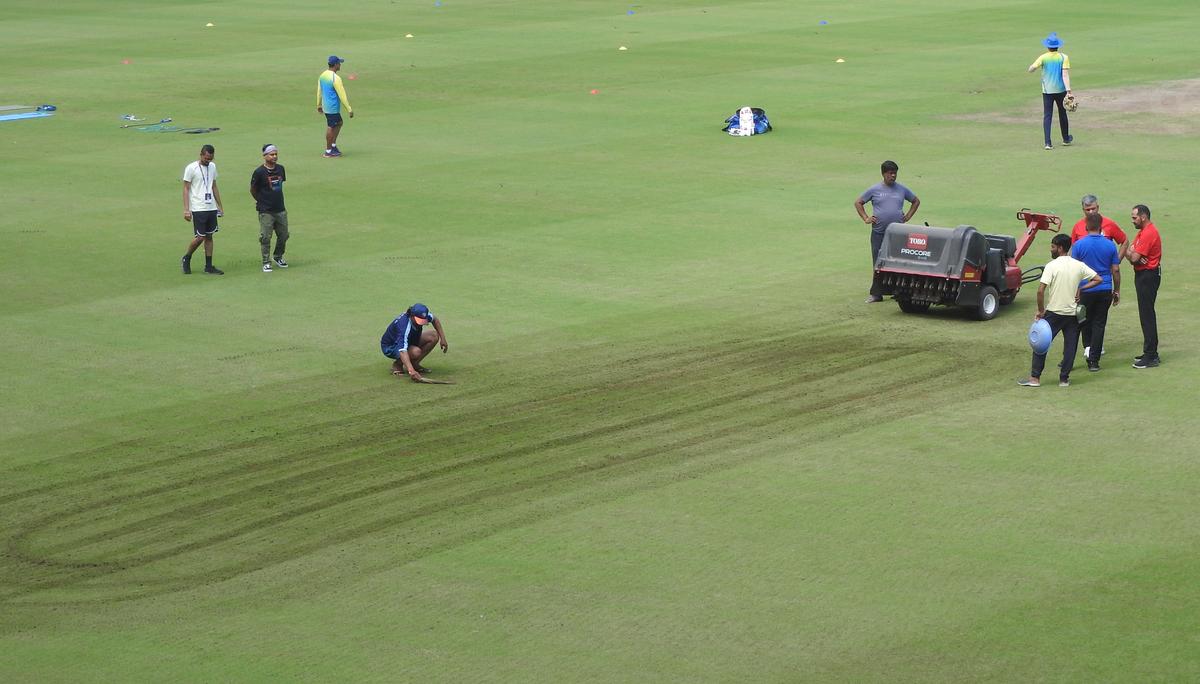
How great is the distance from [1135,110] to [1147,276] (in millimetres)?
18885

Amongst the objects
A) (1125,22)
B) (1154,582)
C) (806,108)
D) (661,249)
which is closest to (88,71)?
(806,108)

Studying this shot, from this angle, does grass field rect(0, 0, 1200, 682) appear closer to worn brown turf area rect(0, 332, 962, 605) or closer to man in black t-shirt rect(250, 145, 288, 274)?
worn brown turf area rect(0, 332, 962, 605)

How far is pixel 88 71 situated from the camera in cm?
4638

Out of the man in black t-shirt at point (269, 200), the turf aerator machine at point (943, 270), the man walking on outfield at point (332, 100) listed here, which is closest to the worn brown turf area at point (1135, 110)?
the man walking on outfield at point (332, 100)

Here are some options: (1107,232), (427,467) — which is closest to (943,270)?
(1107,232)

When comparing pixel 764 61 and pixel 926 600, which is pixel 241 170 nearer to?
pixel 764 61

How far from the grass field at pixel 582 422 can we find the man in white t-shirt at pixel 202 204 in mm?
742

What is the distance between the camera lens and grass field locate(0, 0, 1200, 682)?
11.8m

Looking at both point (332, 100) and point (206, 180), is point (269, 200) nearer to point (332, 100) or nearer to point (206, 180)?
point (206, 180)

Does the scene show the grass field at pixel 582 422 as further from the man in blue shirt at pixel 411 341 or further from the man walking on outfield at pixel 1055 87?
the man walking on outfield at pixel 1055 87

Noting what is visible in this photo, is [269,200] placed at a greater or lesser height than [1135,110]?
lesser

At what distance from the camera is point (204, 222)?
2417cm

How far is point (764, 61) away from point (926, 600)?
3390 cm

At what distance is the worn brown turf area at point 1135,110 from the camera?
1348 inches
